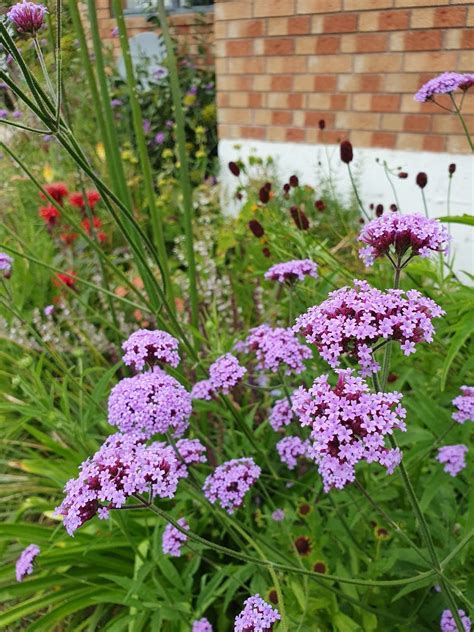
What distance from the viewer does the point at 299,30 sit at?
3545 millimetres

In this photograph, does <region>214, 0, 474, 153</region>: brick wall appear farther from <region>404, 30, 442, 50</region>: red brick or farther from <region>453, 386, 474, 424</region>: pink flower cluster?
<region>453, 386, 474, 424</region>: pink flower cluster

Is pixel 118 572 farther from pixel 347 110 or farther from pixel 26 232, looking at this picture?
pixel 347 110

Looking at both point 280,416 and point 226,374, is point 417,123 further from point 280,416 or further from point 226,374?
point 226,374

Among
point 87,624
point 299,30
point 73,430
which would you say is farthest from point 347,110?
point 87,624

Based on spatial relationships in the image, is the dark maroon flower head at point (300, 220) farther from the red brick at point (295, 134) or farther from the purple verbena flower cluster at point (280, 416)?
the red brick at point (295, 134)

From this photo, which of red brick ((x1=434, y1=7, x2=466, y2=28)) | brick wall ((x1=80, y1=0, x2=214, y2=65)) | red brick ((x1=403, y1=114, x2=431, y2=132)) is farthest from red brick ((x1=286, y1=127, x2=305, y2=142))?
brick wall ((x1=80, y1=0, x2=214, y2=65))

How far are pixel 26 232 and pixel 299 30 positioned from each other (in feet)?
6.96

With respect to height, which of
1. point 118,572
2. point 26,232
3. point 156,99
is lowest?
point 118,572

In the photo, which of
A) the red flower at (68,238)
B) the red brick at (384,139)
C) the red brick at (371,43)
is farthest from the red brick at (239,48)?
the red flower at (68,238)

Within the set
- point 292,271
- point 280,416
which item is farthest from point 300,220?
point 280,416

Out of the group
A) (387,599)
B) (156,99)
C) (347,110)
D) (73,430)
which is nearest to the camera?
(387,599)

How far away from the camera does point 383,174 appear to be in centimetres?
354

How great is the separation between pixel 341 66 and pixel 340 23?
9.3 inches

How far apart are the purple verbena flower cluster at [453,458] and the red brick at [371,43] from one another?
2.69m
